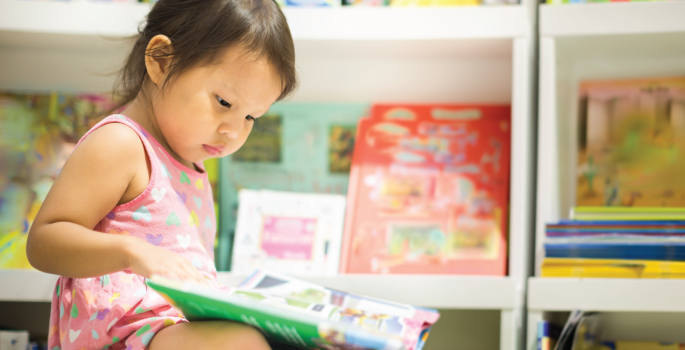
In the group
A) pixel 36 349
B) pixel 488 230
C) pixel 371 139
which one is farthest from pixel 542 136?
pixel 36 349

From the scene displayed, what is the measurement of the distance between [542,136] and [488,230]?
0.21m

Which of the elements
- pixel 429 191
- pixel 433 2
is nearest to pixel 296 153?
pixel 429 191

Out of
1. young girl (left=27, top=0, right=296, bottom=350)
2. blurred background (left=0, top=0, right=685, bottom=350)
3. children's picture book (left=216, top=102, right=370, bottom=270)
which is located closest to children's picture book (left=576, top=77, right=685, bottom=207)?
blurred background (left=0, top=0, right=685, bottom=350)

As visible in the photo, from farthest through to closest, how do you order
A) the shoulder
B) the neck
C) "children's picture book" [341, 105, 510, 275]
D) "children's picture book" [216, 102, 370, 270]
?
"children's picture book" [216, 102, 370, 270]
"children's picture book" [341, 105, 510, 275]
the neck
the shoulder

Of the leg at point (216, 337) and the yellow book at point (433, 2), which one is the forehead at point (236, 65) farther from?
the yellow book at point (433, 2)

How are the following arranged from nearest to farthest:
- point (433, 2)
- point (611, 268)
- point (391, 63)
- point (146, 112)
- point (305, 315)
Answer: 1. point (305, 315)
2. point (146, 112)
3. point (611, 268)
4. point (433, 2)
5. point (391, 63)

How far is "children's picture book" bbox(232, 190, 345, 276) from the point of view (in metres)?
1.09

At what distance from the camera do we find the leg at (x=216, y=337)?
57 centimetres

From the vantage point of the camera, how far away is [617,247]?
2.99ft

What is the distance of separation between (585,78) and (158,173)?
898 mm

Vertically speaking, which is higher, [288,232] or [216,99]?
[216,99]

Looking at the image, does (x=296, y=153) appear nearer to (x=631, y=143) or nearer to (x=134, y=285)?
(x=134, y=285)

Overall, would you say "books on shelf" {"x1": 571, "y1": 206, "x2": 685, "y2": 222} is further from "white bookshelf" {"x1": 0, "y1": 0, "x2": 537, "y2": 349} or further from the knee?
the knee

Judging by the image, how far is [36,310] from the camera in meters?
1.20
